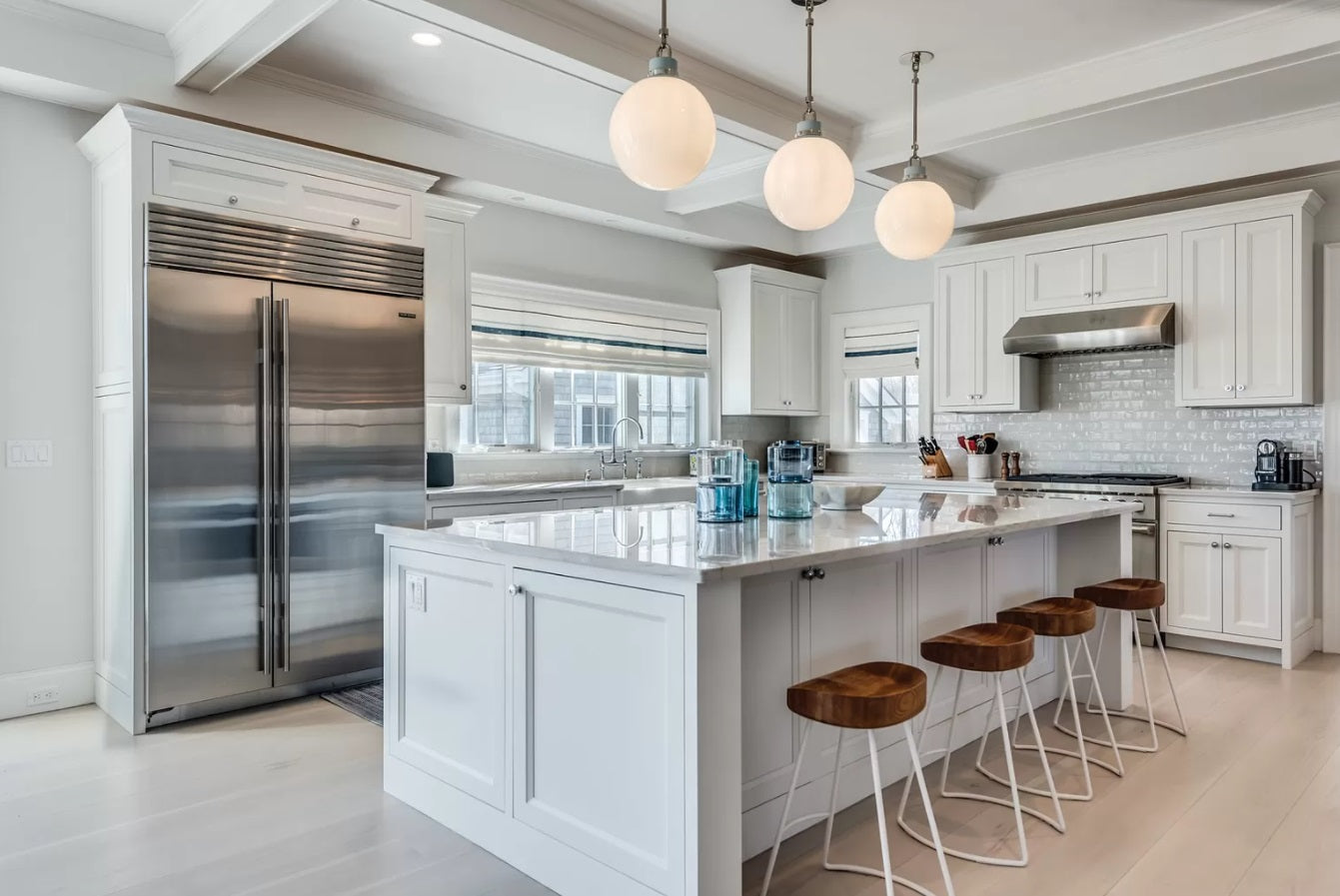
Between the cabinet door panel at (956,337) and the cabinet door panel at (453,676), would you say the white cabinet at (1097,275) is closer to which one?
the cabinet door panel at (956,337)

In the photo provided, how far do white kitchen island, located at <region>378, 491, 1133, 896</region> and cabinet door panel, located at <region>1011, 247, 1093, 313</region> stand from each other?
7.81 ft

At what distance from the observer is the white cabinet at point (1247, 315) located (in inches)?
179

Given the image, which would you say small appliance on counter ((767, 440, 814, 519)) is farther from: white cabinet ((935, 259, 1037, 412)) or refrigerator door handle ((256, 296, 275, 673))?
white cabinet ((935, 259, 1037, 412))

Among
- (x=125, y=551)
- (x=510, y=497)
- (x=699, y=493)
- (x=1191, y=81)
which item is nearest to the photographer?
(x=699, y=493)

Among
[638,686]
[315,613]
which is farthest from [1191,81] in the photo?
[315,613]

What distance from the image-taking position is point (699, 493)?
9.26 ft

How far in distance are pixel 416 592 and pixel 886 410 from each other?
469 centimetres

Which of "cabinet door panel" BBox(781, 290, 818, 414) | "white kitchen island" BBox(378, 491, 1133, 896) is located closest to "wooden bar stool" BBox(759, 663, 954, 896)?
"white kitchen island" BBox(378, 491, 1133, 896)

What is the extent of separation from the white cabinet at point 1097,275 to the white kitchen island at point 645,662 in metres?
2.29

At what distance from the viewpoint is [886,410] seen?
22.0ft

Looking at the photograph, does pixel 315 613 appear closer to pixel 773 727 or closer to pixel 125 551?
pixel 125 551

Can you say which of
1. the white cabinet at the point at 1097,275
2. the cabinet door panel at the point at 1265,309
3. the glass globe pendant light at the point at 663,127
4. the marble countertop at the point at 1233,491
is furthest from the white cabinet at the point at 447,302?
the cabinet door panel at the point at 1265,309

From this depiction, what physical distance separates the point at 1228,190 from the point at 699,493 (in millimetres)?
4114

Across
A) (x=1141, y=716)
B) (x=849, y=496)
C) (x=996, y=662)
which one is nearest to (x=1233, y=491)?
(x=1141, y=716)
